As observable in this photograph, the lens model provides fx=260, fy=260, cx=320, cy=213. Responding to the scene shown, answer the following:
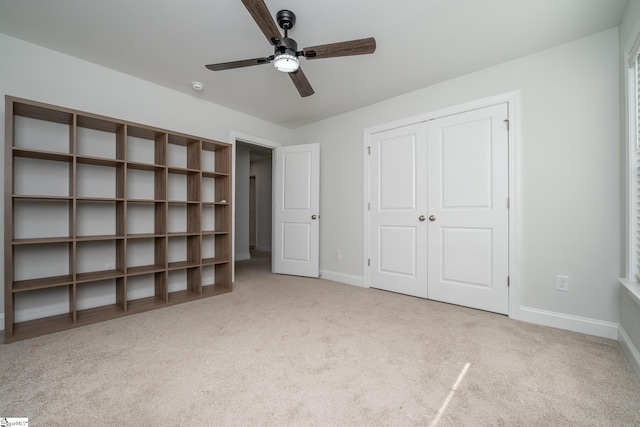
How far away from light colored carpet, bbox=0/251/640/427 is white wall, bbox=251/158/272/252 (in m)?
4.63

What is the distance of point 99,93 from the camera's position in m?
2.60

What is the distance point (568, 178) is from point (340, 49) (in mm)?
2136

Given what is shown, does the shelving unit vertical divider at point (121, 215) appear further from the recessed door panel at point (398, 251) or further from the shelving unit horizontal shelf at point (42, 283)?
the recessed door panel at point (398, 251)

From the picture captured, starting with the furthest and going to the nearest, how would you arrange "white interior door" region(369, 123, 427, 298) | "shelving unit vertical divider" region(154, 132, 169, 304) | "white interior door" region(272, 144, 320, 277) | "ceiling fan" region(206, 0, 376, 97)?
1. "white interior door" region(272, 144, 320, 277)
2. "white interior door" region(369, 123, 427, 298)
3. "shelving unit vertical divider" region(154, 132, 169, 304)
4. "ceiling fan" region(206, 0, 376, 97)

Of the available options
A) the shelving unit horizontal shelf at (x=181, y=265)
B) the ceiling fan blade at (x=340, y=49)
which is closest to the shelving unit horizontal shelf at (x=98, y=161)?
the shelving unit horizontal shelf at (x=181, y=265)

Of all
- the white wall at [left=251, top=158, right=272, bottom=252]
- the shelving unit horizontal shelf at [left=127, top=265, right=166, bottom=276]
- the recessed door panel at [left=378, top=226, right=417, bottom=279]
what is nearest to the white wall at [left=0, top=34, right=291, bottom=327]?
the shelving unit horizontal shelf at [left=127, top=265, right=166, bottom=276]

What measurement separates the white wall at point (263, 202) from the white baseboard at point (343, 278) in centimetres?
338

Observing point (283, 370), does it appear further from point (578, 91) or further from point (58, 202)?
point (578, 91)

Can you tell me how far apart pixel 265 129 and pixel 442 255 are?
3095 mm

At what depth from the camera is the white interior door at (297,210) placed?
394cm

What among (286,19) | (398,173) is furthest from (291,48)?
(398,173)

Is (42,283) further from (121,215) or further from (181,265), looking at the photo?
(181,265)

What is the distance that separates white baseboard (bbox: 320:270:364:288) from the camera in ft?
11.6

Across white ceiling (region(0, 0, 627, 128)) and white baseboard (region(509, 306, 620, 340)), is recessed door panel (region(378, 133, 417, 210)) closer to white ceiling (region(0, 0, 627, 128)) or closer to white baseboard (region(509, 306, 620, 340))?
white ceiling (region(0, 0, 627, 128))
